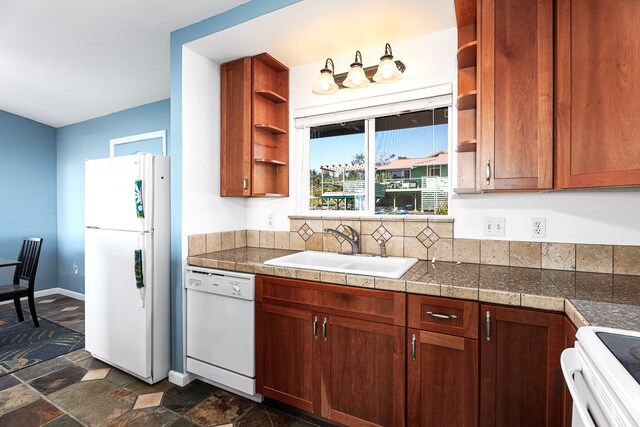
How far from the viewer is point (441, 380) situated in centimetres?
140

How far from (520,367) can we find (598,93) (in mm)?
1106

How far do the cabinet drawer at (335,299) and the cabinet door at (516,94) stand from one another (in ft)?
2.36

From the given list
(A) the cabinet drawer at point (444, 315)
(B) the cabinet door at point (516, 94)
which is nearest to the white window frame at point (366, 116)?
(B) the cabinet door at point (516, 94)

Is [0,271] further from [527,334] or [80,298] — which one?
[527,334]

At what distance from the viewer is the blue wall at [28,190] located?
154 inches

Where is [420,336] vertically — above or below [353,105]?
below

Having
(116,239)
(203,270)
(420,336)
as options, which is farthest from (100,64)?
(420,336)

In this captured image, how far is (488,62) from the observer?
1.47 m

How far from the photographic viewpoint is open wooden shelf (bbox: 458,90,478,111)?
1601 mm

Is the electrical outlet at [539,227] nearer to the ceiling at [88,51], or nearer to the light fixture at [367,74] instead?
the light fixture at [367,74]

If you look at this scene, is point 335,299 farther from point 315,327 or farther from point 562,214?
point 562,214

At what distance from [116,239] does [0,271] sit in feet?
9.81

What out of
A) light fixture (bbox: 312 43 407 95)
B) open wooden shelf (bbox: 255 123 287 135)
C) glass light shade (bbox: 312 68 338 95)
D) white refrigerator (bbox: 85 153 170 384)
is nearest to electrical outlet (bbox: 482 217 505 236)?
light fixture (bbox: 312 43 407 95)

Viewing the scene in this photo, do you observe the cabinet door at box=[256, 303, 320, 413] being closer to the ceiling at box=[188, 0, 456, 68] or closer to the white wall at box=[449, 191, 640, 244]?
the white wall at box=[449, 191, 640, 244]
